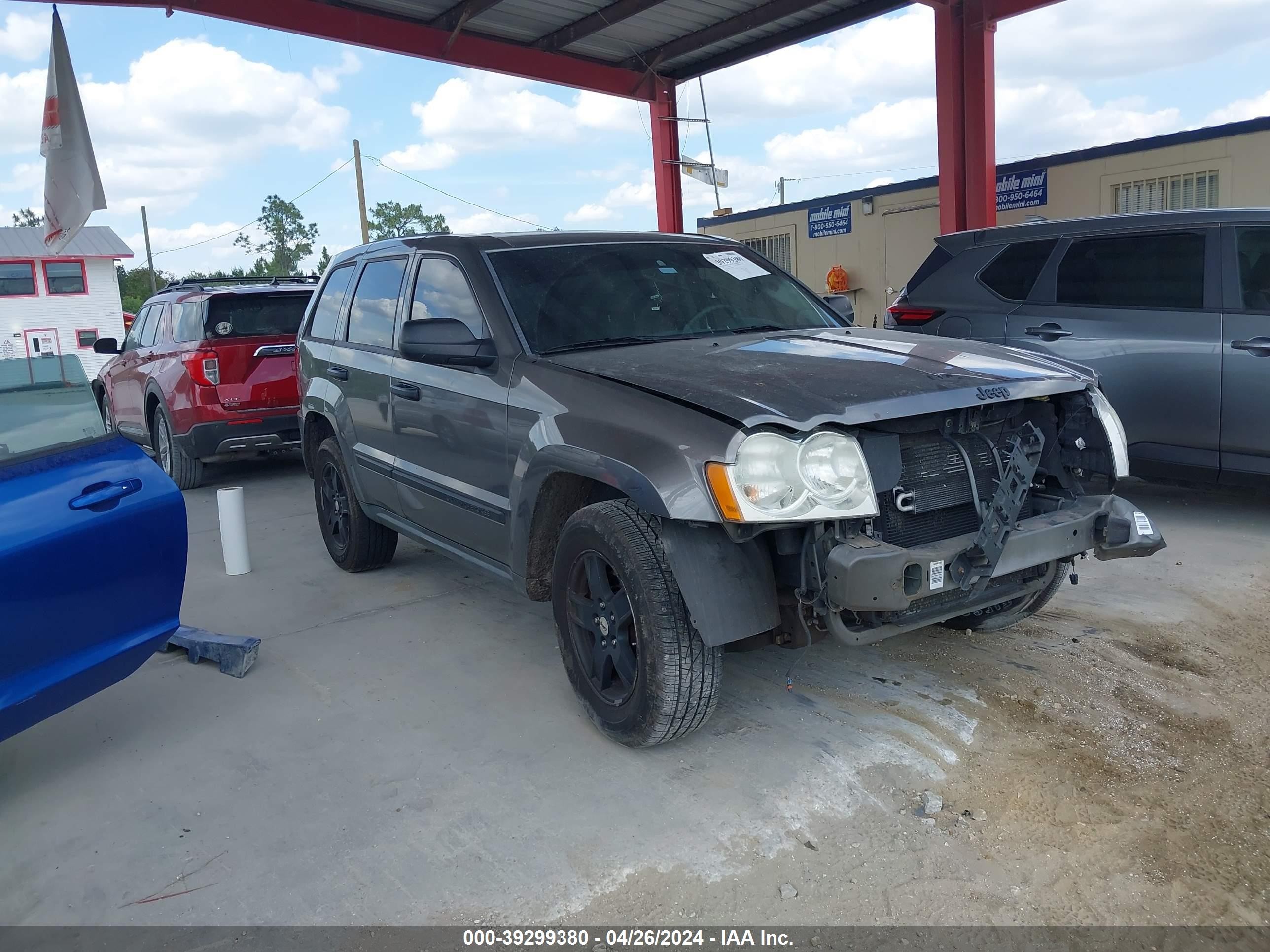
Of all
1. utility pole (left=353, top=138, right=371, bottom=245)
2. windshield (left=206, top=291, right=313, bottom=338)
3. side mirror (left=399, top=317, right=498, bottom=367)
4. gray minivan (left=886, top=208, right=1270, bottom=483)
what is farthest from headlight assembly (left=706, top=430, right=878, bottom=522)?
utility pole (left=353, top=138, right=371, bottom=245)

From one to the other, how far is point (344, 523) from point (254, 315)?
3.54 meters

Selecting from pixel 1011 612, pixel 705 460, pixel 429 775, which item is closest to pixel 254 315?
pixel 429 775

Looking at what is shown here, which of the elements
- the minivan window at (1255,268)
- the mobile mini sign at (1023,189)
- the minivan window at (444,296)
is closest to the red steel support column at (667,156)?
the mobile mini sign at (1023,189)

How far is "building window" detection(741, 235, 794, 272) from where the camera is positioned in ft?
50.0

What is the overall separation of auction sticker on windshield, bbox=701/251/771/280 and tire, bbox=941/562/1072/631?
1.81 metres

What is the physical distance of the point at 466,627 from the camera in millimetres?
4770

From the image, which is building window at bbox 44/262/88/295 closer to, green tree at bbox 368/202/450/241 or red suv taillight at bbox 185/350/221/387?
green tree at bbox 368/202/450/241

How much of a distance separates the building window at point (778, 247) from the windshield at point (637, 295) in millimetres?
10904

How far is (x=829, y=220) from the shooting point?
14.3 metres

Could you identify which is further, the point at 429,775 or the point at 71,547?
the point at 429,775

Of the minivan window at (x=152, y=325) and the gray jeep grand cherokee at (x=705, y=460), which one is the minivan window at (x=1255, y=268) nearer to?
the gray jeep grand cherokee at (x=705, y=460)

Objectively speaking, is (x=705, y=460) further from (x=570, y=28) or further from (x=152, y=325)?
(x=570, y=28)

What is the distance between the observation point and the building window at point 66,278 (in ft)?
120

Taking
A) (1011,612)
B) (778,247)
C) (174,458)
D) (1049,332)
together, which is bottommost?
(1011,612)
